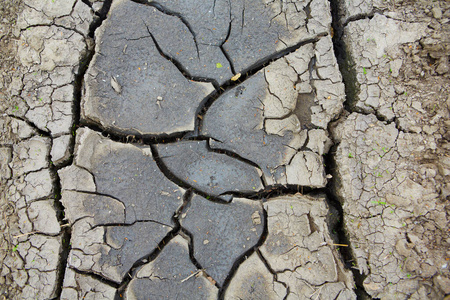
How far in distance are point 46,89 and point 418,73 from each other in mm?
2496

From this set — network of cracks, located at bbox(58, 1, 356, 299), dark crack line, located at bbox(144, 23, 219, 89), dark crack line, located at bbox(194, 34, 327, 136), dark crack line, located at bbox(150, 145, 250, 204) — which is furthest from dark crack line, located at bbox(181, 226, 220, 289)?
dark crack line, located at bbox(144, 23, 219, 89)

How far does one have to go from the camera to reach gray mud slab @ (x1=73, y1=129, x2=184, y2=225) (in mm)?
1855

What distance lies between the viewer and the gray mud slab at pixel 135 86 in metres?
1.94

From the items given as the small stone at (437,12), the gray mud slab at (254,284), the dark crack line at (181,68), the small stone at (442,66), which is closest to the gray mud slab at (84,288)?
the gray mud slab at (254,284)

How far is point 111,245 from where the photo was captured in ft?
5.99

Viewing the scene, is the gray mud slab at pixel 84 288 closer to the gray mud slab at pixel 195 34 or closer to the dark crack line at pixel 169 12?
the gray mud slab at pixel 195 34

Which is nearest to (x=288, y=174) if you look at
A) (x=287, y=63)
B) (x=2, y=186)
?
(x=287, y=63)

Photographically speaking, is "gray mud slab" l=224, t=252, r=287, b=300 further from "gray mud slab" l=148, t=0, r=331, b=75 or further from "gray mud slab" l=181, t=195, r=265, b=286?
"gray mud slab" l=148, t=0, r=331, b=75

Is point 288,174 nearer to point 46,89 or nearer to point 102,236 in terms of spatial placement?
point 102,236

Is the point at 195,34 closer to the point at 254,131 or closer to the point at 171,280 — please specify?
the point at 254,131

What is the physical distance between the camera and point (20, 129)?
198cm

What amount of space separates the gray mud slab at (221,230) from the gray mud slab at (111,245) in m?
0.19

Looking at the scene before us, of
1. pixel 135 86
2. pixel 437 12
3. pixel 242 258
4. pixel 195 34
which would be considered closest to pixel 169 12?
pixel 195 34

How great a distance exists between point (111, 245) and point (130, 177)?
1.41 ft
